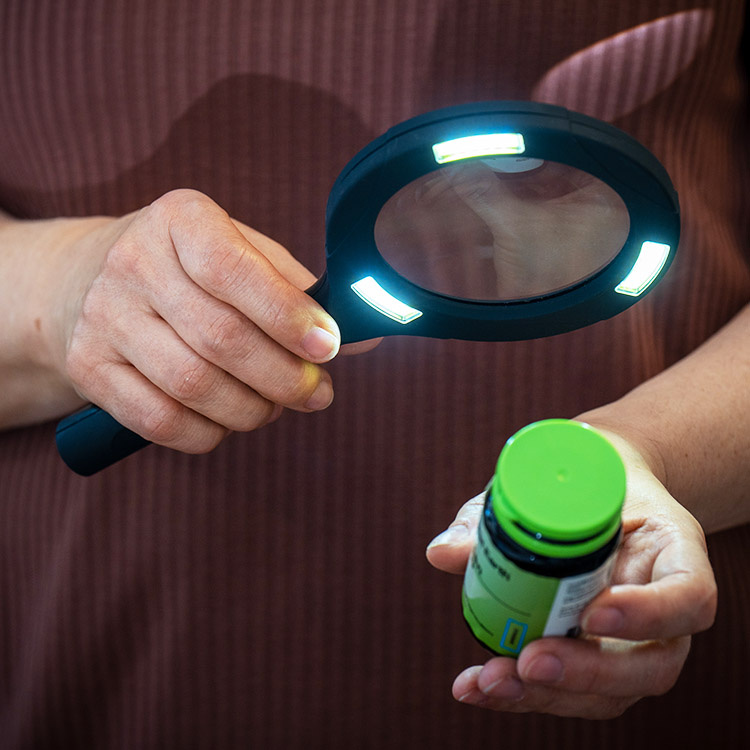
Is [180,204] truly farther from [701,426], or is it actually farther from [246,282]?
[701,426]

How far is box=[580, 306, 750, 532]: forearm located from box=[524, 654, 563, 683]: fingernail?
0.98 ft

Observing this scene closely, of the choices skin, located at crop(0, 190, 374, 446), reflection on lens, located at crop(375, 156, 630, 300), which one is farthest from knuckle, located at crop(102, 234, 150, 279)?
reflection on lens, located at crop(375, 156, 630, 300)

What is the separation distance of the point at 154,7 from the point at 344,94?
244 millimetres

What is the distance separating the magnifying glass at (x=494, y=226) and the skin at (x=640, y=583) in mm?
173

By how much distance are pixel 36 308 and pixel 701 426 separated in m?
0.77

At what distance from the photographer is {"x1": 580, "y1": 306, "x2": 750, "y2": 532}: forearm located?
31.8 inches

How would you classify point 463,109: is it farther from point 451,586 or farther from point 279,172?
point 451,586

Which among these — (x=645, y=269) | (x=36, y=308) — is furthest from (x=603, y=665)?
(x=36, y=308)

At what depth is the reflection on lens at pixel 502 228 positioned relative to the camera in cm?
56

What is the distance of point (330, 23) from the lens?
866mm

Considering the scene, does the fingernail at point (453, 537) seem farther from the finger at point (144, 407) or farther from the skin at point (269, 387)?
the finger at point (144, 407)

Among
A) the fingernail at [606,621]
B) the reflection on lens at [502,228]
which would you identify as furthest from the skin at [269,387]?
the reflection on lens at [502,228]

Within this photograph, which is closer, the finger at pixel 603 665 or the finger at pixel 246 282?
the finger at pixel 603 665

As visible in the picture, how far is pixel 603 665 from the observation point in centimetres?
56
